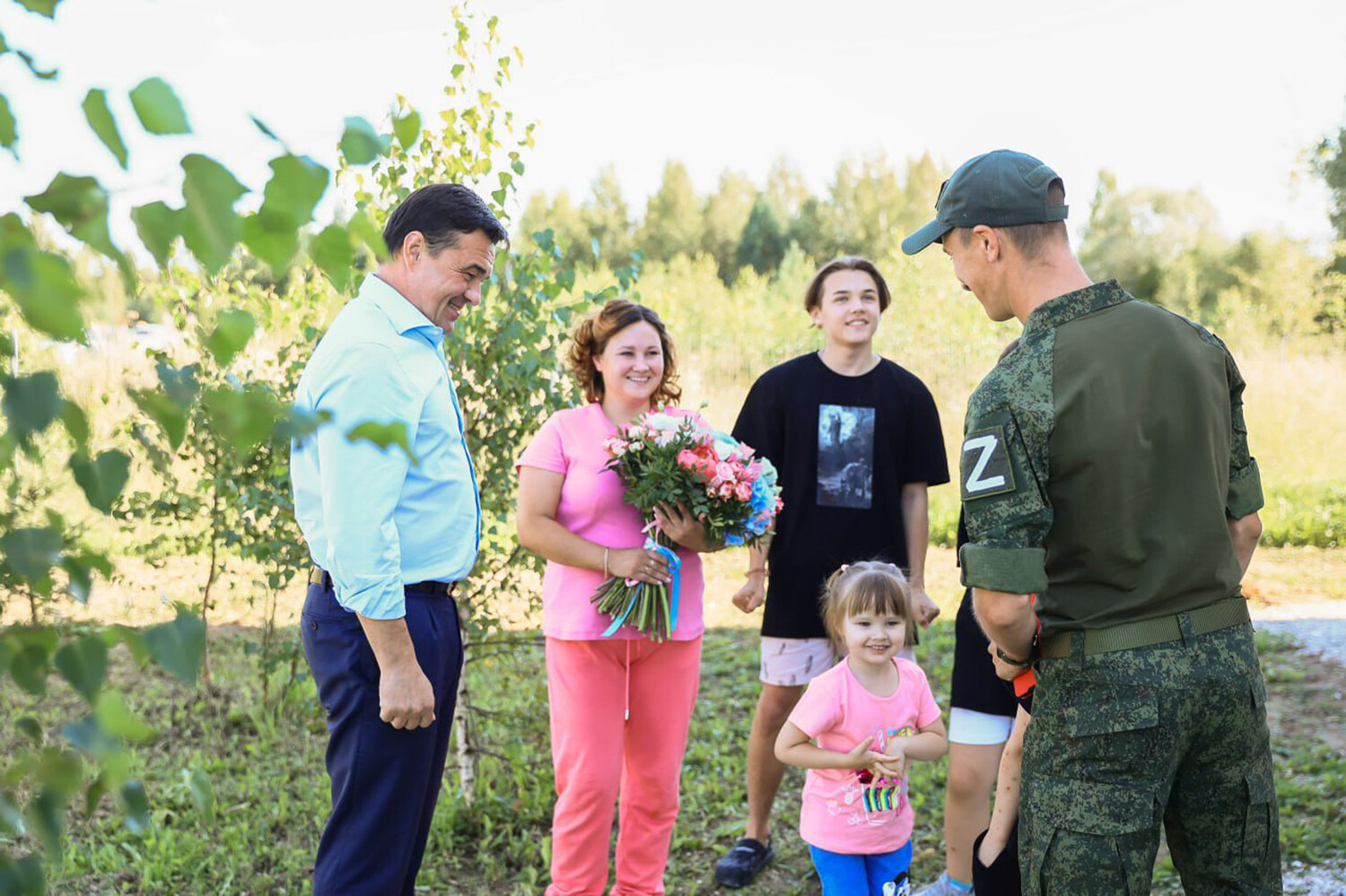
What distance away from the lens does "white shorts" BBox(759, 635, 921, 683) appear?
449cm

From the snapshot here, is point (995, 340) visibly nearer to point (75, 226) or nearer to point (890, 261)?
point (890, 261)

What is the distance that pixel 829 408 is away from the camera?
4512mm

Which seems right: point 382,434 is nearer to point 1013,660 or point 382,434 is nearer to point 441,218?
point 1013,660

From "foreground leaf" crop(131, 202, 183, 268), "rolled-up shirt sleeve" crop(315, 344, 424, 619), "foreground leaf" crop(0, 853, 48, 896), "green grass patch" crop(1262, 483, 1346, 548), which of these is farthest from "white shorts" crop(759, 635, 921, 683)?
"green grass patch" crop(1262, 483, 1346, 548)

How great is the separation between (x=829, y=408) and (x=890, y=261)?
25.1 metres

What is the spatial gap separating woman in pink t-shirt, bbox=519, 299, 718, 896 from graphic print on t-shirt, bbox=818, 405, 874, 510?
73 centimetres

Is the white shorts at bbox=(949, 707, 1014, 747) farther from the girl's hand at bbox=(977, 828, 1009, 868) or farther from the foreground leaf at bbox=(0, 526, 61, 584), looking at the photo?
the foreground leaf at bbox=(0, 526, 61, 584)

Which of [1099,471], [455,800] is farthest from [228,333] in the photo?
[455,800]

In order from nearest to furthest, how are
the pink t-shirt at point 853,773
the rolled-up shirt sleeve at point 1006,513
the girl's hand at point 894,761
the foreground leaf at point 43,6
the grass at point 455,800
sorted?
the foreground leaf at point 43,6 < the rolled-up shirt sleeve at point 1006,513 < the girl's hand at point 894,761 < the pink t-shirt at point 853,773 < the grass at point 455,800

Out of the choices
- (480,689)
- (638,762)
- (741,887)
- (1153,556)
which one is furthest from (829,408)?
(480,689)

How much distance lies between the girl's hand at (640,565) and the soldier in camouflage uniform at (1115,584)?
153 centimetres

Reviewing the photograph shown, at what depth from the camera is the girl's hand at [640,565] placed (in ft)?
12.4

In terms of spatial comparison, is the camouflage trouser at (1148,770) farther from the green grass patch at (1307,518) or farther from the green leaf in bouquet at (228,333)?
the green grass patch at (1307,518)

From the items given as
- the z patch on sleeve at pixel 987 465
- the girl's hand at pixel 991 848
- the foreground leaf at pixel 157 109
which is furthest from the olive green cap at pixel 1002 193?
the foreground leaf at pixel 157 109
